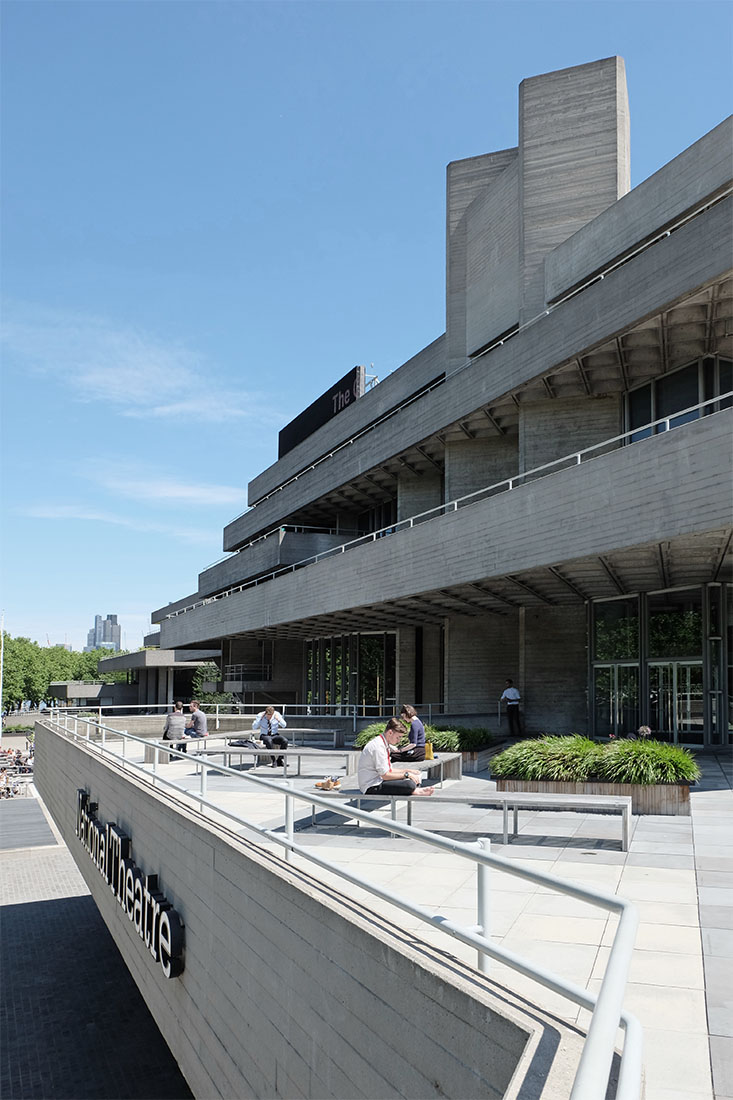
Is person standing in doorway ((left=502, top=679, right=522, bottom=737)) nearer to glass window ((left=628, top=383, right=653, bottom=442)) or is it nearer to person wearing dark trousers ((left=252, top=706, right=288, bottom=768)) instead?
person wearing dark trousers ((left=252, top=706, right=288, bottom=768))

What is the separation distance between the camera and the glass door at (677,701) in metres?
20.8

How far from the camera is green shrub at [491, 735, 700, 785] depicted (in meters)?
12.1

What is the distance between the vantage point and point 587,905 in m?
7.29

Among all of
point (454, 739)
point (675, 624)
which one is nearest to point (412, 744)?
point (454, 739)

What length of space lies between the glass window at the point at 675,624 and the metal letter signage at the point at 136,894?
1457 centimetres

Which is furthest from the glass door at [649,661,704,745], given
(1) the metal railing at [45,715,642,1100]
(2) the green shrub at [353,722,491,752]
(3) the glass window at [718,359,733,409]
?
(1) the metal railing at [45,715,642,1100]

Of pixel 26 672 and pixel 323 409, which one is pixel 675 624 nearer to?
pixel 323 409

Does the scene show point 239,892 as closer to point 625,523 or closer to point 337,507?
point 625,523

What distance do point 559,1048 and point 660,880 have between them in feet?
15.9

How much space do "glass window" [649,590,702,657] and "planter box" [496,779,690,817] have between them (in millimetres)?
9653

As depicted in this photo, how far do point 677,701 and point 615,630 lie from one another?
2.82 m

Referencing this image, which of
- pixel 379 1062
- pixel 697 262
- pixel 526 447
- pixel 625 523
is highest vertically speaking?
pixel 697 262

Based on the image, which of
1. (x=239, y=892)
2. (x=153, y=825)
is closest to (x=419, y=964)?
(x=239, y=892)

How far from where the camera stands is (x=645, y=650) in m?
21.9
